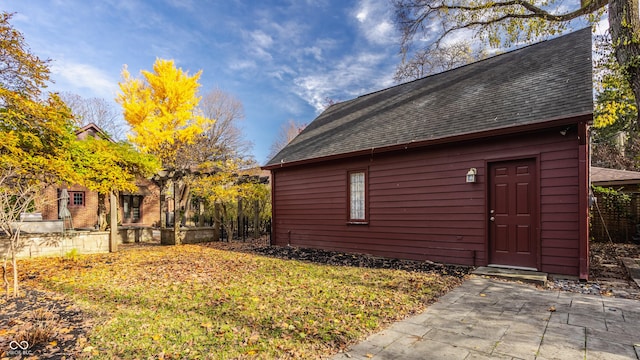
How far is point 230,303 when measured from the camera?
13.6 feet

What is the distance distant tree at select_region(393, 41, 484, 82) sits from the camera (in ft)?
52.2

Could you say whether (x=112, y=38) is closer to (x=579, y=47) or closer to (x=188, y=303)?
(x=188, y=303)

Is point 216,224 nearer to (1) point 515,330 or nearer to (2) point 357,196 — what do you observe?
(2) point 357,196

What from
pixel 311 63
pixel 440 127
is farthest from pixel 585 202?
pixel 311 63

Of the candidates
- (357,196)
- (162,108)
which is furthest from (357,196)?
(162,108)

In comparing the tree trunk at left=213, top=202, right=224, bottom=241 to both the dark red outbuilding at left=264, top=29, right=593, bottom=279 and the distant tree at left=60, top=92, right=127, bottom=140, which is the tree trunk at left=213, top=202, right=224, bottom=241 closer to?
→ the dark red outbuilding at left=264, top=29, right=593, bottom=279

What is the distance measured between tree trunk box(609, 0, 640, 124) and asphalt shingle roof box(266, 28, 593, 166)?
510 mm

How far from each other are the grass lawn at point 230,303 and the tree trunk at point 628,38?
18.3 feet

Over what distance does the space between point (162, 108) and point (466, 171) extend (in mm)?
15136

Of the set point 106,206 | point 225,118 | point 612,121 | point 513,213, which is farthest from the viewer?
point 225,118

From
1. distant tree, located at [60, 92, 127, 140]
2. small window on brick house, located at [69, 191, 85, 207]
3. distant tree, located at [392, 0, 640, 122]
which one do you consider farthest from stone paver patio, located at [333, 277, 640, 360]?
distant tree, located at [60, 92, 127, 140]

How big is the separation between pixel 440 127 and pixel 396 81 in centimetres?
1237

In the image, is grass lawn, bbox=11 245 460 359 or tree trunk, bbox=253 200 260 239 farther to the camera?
tree trunk, bbox=253 200 260 239

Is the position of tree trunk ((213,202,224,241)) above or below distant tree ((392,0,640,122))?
below
